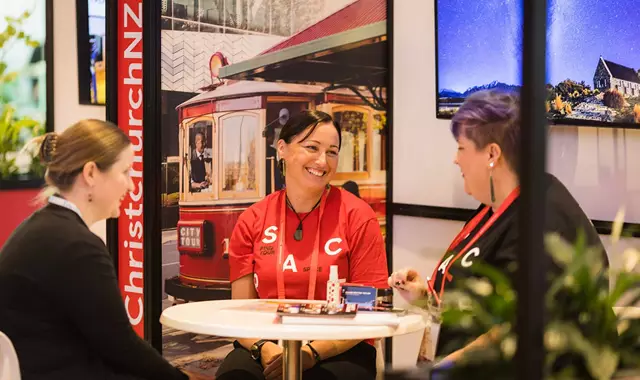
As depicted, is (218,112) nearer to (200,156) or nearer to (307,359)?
(200,156)

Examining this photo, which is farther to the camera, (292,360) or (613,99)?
(613,99)

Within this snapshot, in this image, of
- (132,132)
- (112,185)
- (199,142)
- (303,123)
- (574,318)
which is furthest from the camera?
(199,142)

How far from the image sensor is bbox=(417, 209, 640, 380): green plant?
1.57 metres

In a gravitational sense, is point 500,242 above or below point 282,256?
above

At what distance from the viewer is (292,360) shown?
296cm

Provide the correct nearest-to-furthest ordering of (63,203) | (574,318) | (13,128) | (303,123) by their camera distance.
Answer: (574,318) → (63,203) → (303,123) → (13,128)

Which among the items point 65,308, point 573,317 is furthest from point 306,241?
point 573,317

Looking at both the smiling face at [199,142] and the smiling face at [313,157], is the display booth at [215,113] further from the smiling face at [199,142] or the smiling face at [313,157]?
the smiling face at [313,157]

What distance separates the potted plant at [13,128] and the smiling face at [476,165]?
3291 mm

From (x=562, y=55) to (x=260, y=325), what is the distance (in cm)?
164

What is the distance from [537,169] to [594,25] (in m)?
2.32

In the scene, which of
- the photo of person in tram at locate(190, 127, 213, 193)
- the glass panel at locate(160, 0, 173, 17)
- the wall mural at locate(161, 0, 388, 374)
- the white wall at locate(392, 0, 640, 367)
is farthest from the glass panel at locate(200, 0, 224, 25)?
the white wall at locate(392, 0, 640, 367)

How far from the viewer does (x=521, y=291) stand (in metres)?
1.23

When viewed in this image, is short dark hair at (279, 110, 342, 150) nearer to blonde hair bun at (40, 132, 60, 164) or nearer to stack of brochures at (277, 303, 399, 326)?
stack of brochures at (277, 303, 399, 326)
